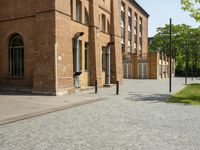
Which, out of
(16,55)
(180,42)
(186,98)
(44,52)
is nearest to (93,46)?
(16,55)

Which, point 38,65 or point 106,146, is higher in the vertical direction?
point 38,65

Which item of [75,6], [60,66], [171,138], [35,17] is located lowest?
[171,138]

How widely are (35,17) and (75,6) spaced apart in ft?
16.5

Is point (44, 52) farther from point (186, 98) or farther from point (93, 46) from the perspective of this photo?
point (186, 98)

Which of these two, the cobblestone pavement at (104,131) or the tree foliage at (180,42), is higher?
the tree foliage at (180,42)

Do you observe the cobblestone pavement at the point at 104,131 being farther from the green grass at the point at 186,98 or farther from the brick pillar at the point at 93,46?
the brick pillar at the point at 93,46

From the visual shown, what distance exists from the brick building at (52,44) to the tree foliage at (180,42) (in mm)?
45144

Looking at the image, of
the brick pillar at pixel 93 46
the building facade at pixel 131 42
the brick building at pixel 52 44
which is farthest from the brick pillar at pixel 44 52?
the building facade at pixel 131 42

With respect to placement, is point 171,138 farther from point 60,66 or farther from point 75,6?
point 75,6

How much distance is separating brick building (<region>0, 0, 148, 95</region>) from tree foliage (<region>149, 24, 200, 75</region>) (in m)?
45.1

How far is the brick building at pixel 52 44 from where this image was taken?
17094 mm

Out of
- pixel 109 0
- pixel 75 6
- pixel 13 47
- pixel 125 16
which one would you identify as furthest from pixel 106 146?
pixel 125 16

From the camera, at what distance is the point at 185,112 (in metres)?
11.0

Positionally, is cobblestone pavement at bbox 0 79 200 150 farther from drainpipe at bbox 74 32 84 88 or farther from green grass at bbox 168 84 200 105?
drainpipe at bbox 74 32 84 88
